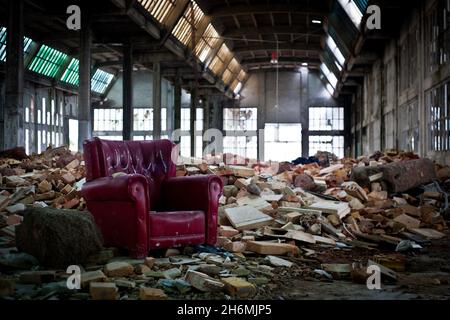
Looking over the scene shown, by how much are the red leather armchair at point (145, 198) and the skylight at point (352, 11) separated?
12837 millimetres

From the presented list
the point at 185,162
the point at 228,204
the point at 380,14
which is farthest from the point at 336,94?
the point at 228,204

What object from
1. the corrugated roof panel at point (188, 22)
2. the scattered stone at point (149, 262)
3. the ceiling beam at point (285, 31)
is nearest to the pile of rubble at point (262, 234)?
the scattered stone at point (149, 262)

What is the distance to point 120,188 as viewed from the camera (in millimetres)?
4949

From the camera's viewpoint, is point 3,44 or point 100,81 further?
point 100,81

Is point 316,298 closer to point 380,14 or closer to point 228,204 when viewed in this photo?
point 228,204

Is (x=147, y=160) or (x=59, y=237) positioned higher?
(x=147, y=160)

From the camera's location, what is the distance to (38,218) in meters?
4.52

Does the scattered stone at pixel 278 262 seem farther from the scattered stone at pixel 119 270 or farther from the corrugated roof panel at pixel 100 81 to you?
the corrugated roof panel at pixel 100 81

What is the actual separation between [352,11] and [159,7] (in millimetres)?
6608

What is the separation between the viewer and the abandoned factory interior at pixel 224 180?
4344 millimetres

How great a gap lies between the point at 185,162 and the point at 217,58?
1886cm

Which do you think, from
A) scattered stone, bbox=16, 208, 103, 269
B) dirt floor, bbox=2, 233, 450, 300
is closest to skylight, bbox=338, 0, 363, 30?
dirt floor, bbox=2, 233, 450, 300

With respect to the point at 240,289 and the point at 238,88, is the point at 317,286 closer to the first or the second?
the point at 240,289

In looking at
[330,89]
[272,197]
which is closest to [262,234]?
[272,197]
